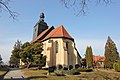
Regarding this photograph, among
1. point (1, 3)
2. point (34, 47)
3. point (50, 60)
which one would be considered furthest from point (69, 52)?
point (1, 3)

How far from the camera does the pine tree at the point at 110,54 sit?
55.1 m

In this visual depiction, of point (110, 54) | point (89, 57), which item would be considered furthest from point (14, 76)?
point (110, 54)

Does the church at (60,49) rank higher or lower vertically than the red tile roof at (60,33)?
lower

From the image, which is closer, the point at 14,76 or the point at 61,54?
the point at 14,76

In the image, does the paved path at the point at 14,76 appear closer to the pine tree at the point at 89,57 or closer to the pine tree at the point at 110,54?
the pine tree at the point at 89,57

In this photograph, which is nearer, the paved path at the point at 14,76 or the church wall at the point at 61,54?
the paved path at the point at 14,76

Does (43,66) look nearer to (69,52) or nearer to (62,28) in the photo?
(69,52)

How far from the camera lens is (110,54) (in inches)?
2201

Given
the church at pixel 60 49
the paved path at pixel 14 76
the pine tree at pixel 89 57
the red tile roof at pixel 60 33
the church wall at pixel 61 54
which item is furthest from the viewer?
the pine tree at pixel 89 57

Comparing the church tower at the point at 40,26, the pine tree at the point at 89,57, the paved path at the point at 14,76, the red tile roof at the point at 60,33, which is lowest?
the paved path at the point at 14,76

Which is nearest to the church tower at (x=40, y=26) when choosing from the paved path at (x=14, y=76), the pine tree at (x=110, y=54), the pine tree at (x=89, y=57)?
the pine tree at (x=89, y=57)

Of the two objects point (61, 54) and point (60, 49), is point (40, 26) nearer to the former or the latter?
point (60, 49)

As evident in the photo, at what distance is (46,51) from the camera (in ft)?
158

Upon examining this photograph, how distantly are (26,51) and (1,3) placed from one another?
30850mm
